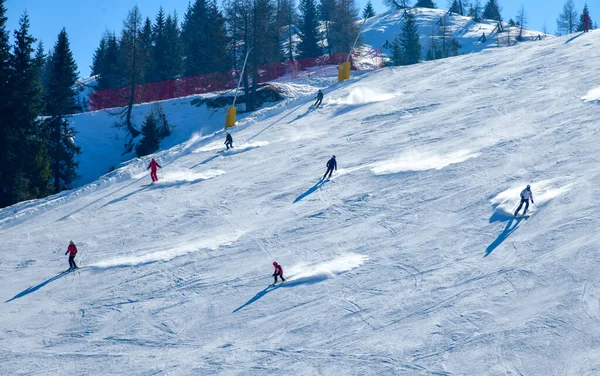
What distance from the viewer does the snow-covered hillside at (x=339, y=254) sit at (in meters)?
14.0

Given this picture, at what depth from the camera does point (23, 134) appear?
31.5 metres

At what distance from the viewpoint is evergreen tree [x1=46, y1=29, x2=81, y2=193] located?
35094 millimetres

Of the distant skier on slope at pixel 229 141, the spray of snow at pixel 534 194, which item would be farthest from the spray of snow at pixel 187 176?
the spray of snow at pixel 534 194

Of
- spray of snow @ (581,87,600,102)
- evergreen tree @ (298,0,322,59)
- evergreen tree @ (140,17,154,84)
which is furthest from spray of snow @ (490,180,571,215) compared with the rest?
evergreen tree @ (298,0,322,59)

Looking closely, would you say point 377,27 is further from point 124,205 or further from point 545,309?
point 545,309

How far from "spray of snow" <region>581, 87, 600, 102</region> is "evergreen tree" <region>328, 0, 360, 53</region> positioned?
102 ft

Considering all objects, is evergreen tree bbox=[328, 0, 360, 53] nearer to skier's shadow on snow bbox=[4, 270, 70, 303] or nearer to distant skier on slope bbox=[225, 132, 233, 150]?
distant skier on slope bbox=[225, 132, 233, 150]

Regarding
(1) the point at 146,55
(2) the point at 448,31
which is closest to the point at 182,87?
(1) the point at 146,55

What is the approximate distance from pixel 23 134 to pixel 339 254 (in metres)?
19.5

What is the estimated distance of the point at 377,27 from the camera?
3484 inches

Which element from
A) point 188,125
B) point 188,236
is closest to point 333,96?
point 188,125

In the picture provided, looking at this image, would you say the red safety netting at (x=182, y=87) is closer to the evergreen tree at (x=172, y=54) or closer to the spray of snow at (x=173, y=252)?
the evergreen tree at (x=172, y=54)

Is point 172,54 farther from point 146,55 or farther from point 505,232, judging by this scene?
point 505,232

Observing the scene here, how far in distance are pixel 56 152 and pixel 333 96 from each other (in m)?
14.5
